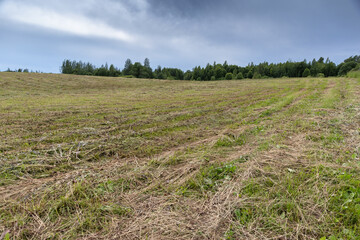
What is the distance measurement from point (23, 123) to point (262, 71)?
86405mm

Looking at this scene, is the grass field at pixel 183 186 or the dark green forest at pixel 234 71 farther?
the dark green forest at pixel 234 71

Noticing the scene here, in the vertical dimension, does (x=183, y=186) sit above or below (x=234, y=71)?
below

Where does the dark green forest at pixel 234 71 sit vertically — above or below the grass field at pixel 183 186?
above

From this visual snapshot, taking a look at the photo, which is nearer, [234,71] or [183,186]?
[183,186]

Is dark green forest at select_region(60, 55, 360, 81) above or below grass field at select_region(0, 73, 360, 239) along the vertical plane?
above

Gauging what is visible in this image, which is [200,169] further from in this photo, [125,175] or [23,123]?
[23,123]

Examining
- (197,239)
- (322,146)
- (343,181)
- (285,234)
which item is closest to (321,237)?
(285,234)

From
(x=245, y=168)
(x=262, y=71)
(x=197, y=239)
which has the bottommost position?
(x=197, y=239)

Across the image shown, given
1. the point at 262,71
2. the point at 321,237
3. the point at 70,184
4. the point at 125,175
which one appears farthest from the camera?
the point at 262,71

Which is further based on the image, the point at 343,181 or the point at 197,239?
the point at 343,181

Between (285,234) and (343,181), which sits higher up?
(343,181)

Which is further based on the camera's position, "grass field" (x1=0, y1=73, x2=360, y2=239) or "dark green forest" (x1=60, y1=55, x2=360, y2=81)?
"dark green forest" (x1=60, y1=55, x2=360, y2=81)

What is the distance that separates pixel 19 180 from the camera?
8.47 feet

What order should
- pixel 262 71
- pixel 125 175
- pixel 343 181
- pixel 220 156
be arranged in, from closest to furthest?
pixel 343 181, pixel 125 175, pixel 220 156, pixel 262 71
